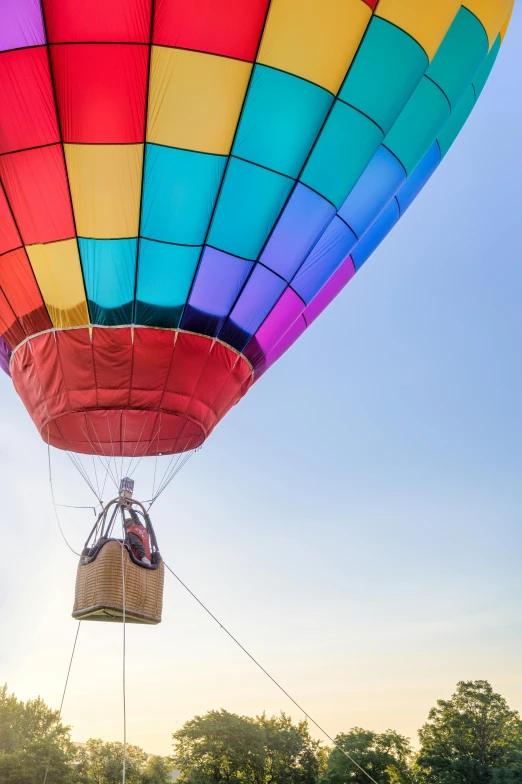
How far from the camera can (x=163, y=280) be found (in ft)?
17.4

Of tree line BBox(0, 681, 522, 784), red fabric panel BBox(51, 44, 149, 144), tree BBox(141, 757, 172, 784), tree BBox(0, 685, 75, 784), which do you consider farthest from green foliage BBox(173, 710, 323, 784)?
red fabric panel BBox(51, 44, 149, 144)

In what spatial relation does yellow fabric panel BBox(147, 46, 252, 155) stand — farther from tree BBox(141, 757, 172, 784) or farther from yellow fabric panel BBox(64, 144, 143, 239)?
tree BBox(141, 757, 172, 784)

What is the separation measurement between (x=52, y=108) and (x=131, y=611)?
359 centimetres

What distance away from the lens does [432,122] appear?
6.27 m

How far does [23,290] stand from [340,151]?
272 centimetres

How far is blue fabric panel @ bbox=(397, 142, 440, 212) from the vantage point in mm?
7408

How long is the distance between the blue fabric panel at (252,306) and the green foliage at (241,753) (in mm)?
23442

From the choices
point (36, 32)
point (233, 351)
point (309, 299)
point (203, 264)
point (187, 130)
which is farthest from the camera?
point (309, 299)

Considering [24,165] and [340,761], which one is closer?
[24,165]

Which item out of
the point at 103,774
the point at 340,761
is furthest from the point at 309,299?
the point at 103,774

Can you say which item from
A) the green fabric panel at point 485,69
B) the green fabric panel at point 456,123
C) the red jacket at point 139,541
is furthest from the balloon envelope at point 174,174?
the green fabric panel at point 485,69

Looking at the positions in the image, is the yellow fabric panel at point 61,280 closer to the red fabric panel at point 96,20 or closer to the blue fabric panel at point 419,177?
the red fabric panel at point 96,20

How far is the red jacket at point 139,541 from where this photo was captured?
5.10 m

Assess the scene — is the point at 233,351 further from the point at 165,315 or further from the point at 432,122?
the point at 432,122
